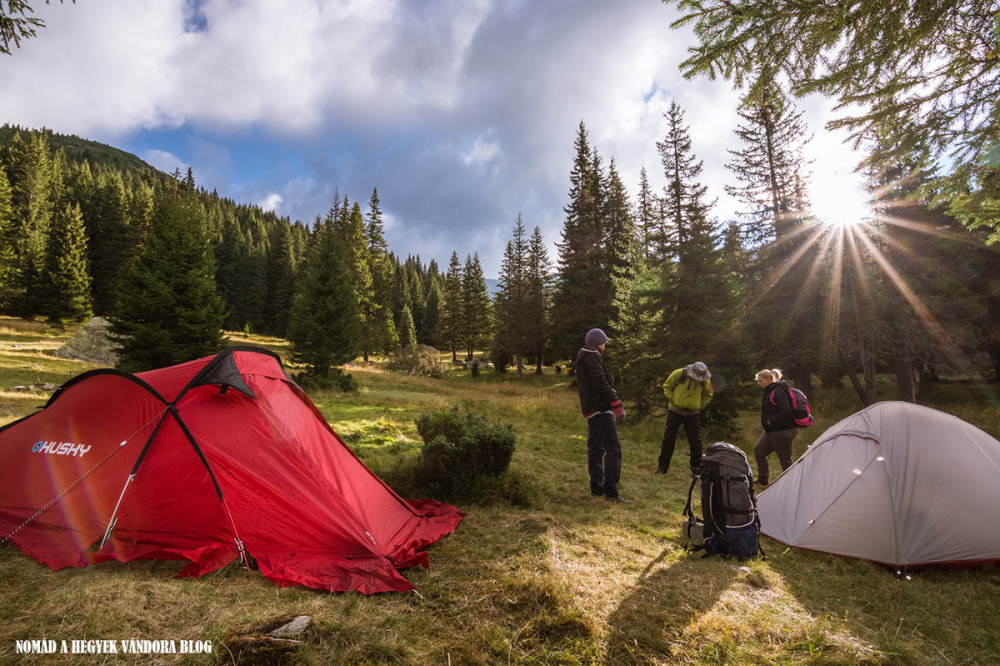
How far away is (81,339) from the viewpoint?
2217 cm

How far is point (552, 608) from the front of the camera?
3.19m

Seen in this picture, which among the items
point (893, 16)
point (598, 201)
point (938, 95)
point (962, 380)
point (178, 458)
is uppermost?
point (598, 201)

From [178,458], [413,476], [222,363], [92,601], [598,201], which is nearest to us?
[92,601]

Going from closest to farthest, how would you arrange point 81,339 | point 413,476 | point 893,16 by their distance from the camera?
1. point 893,16
2. point 413,476
3. point 81,339

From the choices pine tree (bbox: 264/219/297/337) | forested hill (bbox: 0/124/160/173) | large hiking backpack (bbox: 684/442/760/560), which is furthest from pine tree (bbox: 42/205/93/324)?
forested hill (bbox: 0/124/160/173)

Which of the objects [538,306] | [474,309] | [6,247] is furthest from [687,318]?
[6,247]

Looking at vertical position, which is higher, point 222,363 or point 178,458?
point 222,363

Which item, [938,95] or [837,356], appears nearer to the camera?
[938,95]

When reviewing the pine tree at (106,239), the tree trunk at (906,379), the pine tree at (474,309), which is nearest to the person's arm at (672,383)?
the tree trunk at (906,379)

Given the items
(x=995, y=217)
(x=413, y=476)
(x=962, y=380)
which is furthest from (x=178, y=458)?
(x=962, y=380)

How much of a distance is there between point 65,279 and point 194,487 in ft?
149

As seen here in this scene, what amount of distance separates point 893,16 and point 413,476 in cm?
710

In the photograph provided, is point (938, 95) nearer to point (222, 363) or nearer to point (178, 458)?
point (222, 363)

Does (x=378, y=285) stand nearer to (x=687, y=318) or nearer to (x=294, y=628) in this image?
(x=687, y=318)
